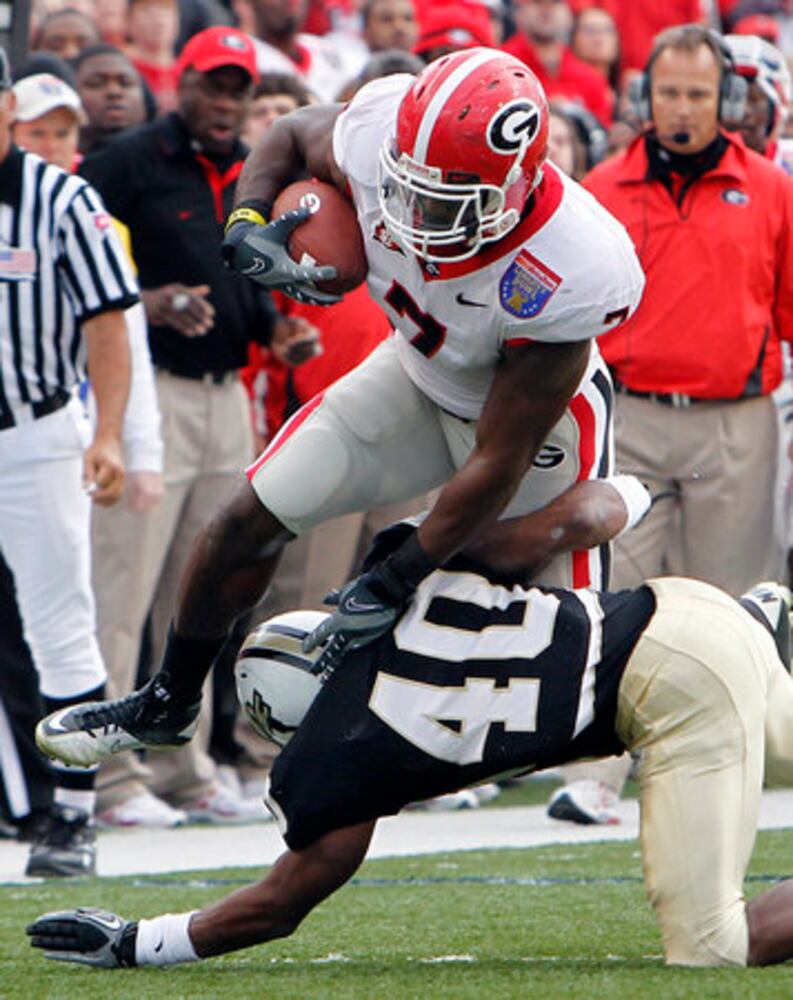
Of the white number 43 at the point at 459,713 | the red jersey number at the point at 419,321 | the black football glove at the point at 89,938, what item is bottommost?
the black football glove at the point at 89,938

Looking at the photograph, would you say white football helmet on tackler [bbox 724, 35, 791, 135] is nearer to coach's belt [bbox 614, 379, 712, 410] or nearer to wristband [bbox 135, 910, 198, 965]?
coach's belt [bbox 614, 379, 712, 410]

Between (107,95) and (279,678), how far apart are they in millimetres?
3837

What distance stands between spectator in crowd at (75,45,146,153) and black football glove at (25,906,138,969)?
3.88m

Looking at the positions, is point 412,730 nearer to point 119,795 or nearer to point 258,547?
point 258,547

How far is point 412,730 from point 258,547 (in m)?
0.76

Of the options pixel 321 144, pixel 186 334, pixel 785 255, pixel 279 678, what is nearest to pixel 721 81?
pixel 785 255

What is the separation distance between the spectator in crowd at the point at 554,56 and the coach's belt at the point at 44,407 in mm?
4396

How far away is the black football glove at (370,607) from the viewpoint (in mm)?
4152

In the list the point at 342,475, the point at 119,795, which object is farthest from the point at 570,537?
the point at 119,795

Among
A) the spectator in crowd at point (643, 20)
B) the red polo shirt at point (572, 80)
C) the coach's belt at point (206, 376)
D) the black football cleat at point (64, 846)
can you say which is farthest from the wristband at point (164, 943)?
the spectator in crowd at point (643, 20)

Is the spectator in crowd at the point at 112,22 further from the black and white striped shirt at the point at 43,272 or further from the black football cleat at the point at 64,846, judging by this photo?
the black football cleat at the point at 64,846

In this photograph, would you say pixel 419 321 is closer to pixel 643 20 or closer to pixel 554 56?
pixel 554 56

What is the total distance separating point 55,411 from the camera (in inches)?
237

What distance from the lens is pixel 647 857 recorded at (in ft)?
13.3
